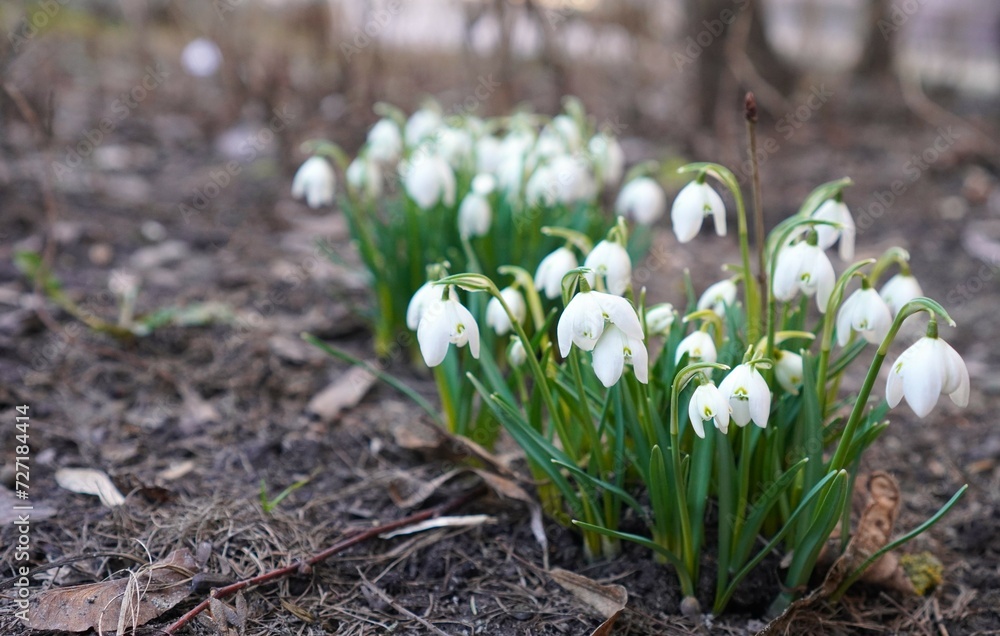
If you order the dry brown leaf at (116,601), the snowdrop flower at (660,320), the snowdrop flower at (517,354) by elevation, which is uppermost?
the snowdrop flower at (660,320)

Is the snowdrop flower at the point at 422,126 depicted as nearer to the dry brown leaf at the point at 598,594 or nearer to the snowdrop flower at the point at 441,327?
the snowdrop flower at the point at 441,327

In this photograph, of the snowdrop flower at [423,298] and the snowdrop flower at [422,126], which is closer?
the snowdrop flower at [423,298]

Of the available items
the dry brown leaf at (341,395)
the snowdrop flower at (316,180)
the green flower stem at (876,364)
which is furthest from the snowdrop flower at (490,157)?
the green flower stem at (876,364)

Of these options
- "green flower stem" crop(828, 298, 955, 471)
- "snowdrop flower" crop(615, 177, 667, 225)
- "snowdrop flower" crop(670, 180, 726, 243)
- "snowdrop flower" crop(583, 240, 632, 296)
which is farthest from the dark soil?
"snowdrop flower" crop(615, 177, 667, 225)

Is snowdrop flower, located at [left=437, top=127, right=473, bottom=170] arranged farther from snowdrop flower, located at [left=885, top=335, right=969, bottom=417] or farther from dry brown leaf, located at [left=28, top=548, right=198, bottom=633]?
snowdrop flower, located at [left=885, top=335, right=969, bottom=417]

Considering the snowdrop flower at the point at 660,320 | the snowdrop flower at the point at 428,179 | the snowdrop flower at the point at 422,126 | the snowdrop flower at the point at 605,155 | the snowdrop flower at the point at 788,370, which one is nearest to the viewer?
the snowdrop flower at the point at 788,370

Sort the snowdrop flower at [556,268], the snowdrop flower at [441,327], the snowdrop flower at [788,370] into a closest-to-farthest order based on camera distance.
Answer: the snowdrop flower at [441,327] < the snowdrop flower at [788,370] < the snowdrop flower at [556,268]

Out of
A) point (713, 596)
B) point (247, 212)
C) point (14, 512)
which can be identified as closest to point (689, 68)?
point (247, 212)
